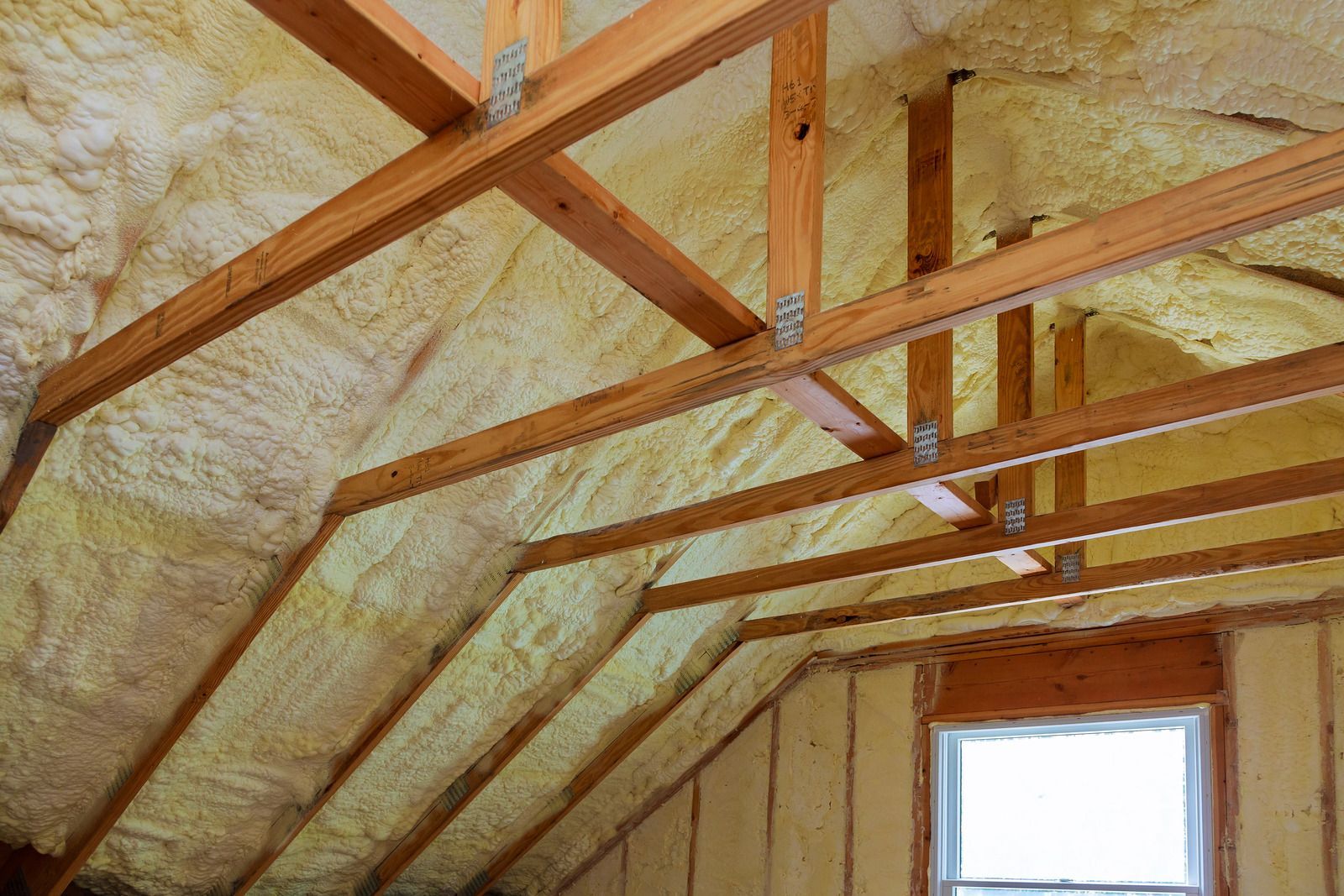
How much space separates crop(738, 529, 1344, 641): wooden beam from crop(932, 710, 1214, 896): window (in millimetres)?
820

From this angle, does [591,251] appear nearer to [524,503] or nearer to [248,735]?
[524,503]

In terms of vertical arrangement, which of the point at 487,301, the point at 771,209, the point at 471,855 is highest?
the point at 487,301

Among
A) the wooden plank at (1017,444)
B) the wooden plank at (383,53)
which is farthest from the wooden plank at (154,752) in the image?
the wooden plank at (383,53)

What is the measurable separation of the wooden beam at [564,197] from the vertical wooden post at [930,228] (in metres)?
0.21

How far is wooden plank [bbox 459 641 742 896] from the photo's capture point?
5609mm

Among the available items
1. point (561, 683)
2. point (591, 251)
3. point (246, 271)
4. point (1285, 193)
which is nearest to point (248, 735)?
point (561, 683)

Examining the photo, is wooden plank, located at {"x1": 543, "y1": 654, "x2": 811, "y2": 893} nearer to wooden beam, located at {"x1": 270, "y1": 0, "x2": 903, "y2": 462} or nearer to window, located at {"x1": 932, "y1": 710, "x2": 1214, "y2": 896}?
window, located at {"x1": 932, "y1": 710, "x2": 1214, "y2": 896}

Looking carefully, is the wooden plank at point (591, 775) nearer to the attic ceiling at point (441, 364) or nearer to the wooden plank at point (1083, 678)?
the attic ceiling at point (441, 364)

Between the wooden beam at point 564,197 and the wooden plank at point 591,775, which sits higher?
the wooden beam at point 564,197

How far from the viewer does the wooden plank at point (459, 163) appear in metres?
1.73

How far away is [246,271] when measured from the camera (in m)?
2.50

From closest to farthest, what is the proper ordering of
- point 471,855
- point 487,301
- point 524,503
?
point 487,301 < point 524,503 < point 471,855

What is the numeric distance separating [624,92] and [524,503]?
8.30ft

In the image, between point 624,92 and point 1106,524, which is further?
point 1106,524
